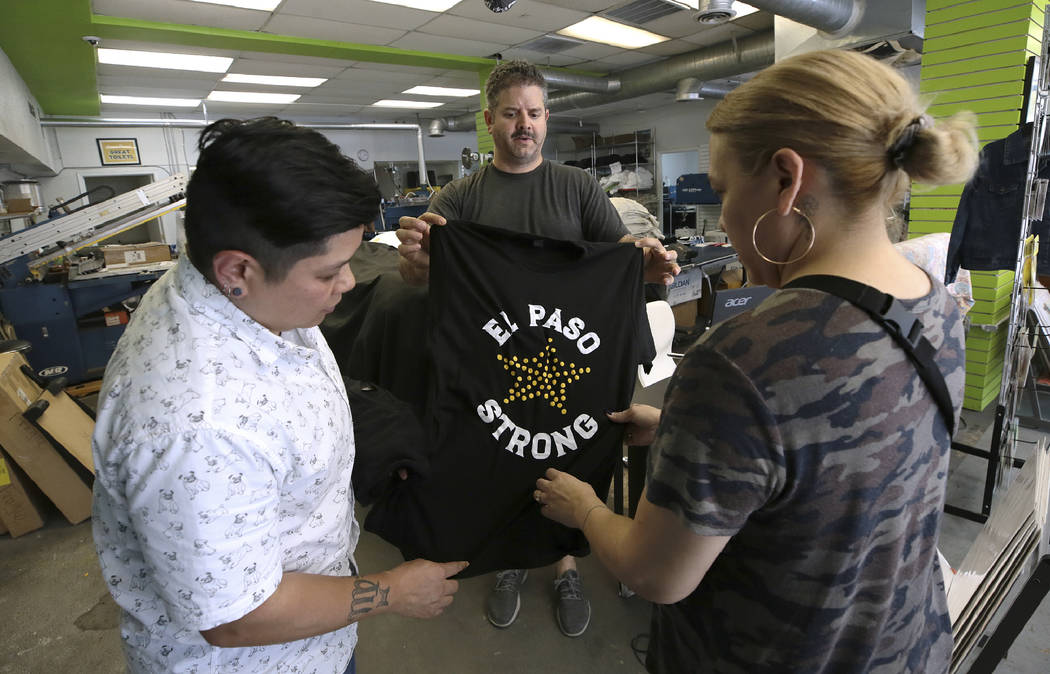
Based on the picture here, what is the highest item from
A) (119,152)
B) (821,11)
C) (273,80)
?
(273,80)

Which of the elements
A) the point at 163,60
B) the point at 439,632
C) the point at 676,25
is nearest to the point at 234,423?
the point at 439,632

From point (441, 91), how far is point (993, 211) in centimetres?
865

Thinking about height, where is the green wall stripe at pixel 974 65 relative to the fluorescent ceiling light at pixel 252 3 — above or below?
below

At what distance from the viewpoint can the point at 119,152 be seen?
10.6 metres

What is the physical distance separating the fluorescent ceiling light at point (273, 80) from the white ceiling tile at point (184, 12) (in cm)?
235

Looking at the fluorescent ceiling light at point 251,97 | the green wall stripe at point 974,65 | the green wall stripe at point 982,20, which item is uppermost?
the fluorescent ceiling light at point 251,97

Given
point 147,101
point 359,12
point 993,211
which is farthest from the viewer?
point 147,101

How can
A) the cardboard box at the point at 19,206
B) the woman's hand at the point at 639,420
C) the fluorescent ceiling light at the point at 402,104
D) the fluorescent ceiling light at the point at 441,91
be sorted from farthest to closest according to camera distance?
the fluorescent ceiling light at the point at 402,104 < the fluorescent ceiling light at the point at 441,91 < the cardboard box at the point at 19,206 < the woman's hand at the point at 639,420

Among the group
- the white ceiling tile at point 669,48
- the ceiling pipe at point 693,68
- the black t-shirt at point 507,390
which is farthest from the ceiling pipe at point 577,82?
the black t-shirt at point 507,390

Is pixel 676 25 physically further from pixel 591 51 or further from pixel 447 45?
pixel 447 45

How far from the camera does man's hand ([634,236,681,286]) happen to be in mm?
1734

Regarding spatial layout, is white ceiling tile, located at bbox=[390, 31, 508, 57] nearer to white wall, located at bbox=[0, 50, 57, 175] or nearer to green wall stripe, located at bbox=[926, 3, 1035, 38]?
white wall, located at bbox=[0, 50, 57, 175]

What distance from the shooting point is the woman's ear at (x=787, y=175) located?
67 centimetres

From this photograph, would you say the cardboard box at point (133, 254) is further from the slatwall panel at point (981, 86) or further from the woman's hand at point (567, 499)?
the slatwall panel at point (981, 86)
